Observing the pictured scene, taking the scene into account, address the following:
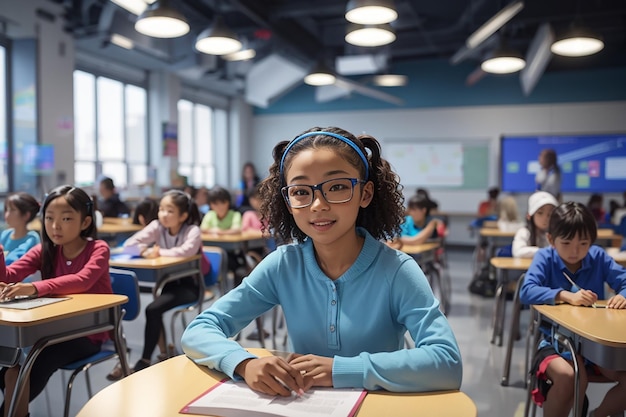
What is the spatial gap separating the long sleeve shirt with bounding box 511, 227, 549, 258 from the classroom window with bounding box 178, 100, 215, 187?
6.77 meters

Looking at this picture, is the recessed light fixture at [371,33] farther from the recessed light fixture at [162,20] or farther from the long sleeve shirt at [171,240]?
the long sleeve shirt at [171,240]

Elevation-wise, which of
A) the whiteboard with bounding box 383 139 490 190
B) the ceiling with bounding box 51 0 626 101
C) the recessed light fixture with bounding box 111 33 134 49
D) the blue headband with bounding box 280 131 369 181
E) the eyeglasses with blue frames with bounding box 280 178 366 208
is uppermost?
the ceiling with bounding box 51 0 626 101

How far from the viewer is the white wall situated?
909 cm

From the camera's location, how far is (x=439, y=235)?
4949 millimetres

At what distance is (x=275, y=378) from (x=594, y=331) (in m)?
1.07

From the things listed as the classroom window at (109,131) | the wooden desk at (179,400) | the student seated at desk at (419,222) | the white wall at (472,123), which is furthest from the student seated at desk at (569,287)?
the white wall at (472,123)

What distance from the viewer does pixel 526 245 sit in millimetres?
3502

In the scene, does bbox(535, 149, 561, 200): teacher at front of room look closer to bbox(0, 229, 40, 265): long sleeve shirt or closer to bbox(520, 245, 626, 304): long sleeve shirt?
bbox(520, 245, 626, 304): long sleeve shirt

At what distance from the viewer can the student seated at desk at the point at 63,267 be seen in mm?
1997

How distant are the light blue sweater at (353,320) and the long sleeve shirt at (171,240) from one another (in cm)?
207

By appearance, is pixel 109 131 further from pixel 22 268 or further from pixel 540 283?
pixel 540 283

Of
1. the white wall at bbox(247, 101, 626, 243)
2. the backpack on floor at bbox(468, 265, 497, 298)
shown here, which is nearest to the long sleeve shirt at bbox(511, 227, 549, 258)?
the backpack on floor at bbox(468, 265, 497, 298)

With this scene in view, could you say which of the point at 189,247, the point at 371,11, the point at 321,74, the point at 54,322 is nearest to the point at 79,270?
the point at 54,322

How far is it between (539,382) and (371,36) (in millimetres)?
3396
